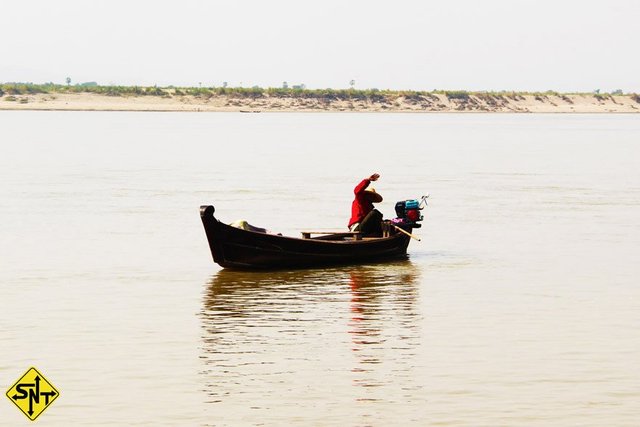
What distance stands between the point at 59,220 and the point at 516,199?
56.7 ft

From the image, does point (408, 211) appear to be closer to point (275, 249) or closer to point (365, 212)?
point (365, 212)

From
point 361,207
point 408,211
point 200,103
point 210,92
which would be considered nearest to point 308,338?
point 361,207

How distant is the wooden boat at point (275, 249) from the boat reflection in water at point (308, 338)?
274 millimetres

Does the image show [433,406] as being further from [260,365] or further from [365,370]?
[260,365]

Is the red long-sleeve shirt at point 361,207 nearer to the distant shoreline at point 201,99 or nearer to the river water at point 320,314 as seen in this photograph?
the river water at point 320,314

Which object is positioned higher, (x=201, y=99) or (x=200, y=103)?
(x=201, y=99)

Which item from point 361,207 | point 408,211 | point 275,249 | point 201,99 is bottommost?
point 201,99

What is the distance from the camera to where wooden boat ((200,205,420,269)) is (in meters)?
24.3

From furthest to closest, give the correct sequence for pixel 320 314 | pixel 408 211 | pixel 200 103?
pixel 200 103 → pixel 408 211 → pixel 320 314

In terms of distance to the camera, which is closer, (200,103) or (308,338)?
(308,338)

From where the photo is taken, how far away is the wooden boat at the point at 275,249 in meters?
24.3

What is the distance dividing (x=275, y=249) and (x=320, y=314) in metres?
4.70

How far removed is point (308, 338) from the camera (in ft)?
59.9

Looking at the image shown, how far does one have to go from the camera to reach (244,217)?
3694 cm
